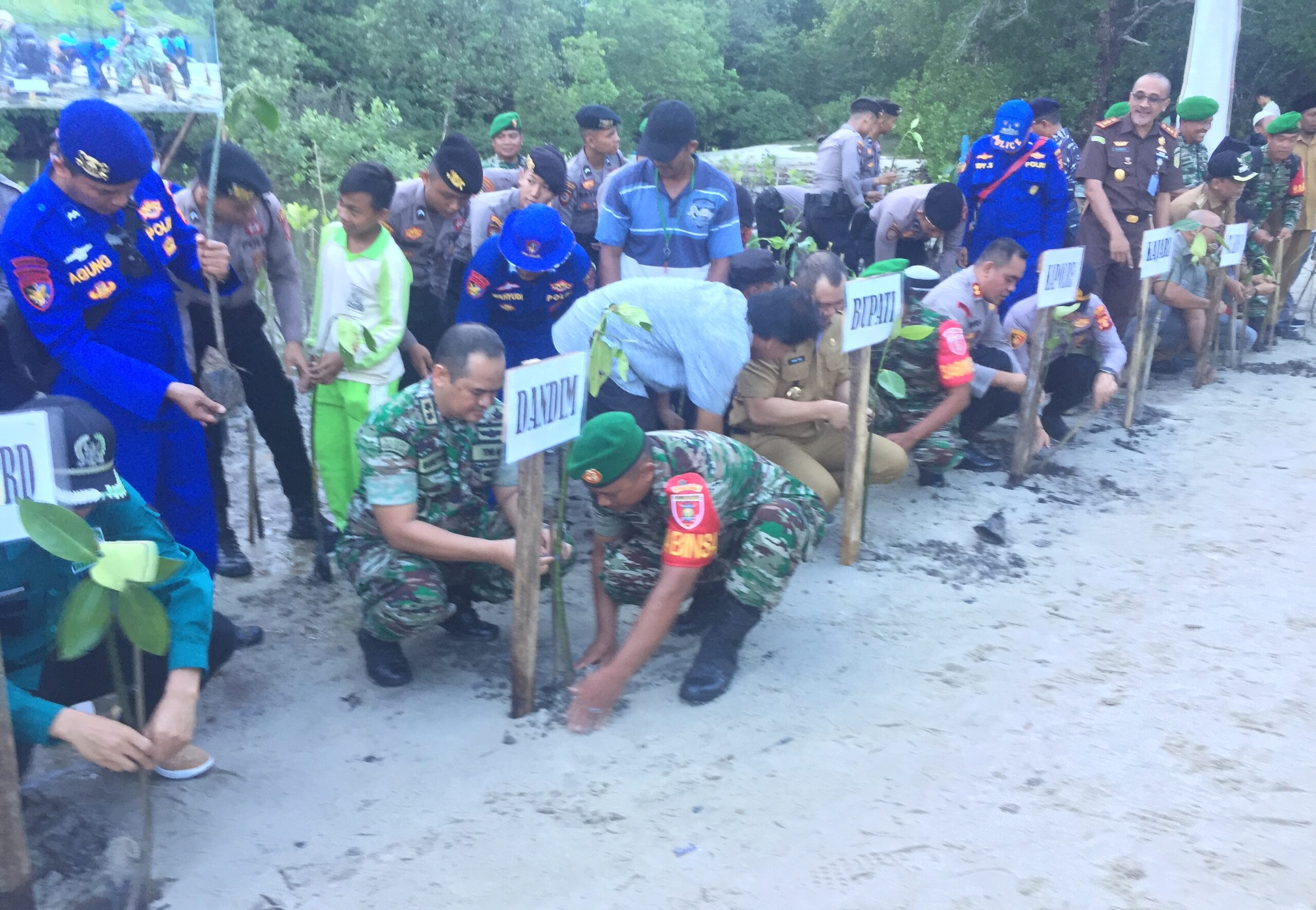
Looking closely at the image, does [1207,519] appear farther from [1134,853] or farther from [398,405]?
[398,405]

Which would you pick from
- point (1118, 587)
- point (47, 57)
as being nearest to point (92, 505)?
point (47, 57)

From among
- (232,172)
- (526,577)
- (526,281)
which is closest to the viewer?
(526,577)

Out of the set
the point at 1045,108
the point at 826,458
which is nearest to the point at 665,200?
the point at 826,458

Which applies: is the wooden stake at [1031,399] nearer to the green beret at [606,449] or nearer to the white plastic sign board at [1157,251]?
the white plastic sign board at [1157,251]

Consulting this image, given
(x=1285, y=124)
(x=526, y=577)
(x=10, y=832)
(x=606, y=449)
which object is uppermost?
(x=1285, y=124)

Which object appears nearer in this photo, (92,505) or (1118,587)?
(92,505)

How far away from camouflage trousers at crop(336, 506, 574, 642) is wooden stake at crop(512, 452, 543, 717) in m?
0.35

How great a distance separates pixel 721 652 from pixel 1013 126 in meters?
4.11

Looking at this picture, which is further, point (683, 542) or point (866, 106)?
point (866, 106)

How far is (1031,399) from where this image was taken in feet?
15.8

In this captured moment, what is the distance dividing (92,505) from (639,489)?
1322 millimetres

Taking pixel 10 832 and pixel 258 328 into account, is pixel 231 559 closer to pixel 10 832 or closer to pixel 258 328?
pixel 258 328

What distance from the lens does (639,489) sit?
9.58ft

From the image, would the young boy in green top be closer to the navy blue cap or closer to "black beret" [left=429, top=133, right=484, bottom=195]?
"black beret" [left=429, top=133, right=484, bottom=195]
